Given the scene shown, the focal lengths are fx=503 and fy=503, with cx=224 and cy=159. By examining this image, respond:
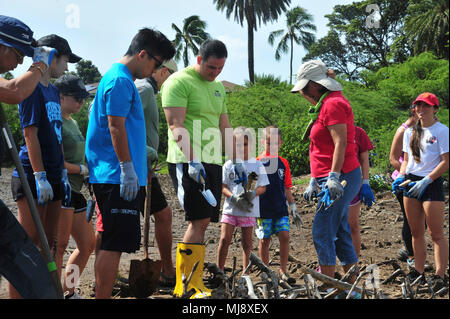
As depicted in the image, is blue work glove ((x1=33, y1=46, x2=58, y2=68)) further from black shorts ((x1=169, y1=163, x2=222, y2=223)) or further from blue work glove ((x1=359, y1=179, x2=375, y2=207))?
blue work glove ((x1=359, y1=179, x2=375, y2=207))

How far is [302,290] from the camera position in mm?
3719

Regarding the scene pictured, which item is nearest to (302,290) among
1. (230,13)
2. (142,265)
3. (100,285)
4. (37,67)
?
(142,265)

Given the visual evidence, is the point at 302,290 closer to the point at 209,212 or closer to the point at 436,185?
the point at 209,212

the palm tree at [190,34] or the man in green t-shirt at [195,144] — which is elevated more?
the palm tree at [190,34]

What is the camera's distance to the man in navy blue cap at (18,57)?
2609 mm

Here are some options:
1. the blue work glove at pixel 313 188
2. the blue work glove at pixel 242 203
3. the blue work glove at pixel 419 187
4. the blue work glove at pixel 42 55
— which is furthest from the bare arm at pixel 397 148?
the blue work glove at pixel 42 55

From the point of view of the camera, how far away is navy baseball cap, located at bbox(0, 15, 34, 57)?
2.72 metres

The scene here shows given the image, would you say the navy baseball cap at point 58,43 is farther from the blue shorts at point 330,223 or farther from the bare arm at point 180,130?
the blue shorts at point 330,223

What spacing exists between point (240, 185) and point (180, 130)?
126 cm

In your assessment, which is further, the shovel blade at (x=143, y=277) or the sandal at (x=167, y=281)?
the sandal at (x=167, y=281)

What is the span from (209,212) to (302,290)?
91 centimetres

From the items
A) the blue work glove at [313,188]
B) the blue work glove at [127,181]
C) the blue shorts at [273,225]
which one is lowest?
the blue shorts at [273,225]

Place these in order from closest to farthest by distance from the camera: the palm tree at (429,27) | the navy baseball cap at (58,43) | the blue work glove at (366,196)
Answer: the navy baseball cap at (58,43) < the blue work glove at (366,196) < the palm tree at (429,27)

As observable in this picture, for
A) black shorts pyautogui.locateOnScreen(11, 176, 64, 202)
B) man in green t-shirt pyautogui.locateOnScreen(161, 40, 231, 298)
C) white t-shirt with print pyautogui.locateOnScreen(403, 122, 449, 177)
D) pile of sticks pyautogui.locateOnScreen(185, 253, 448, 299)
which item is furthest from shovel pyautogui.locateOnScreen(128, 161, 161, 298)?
white t-shirt with print pyautogui.locateOnScreen(403, 122, 449, 177)
